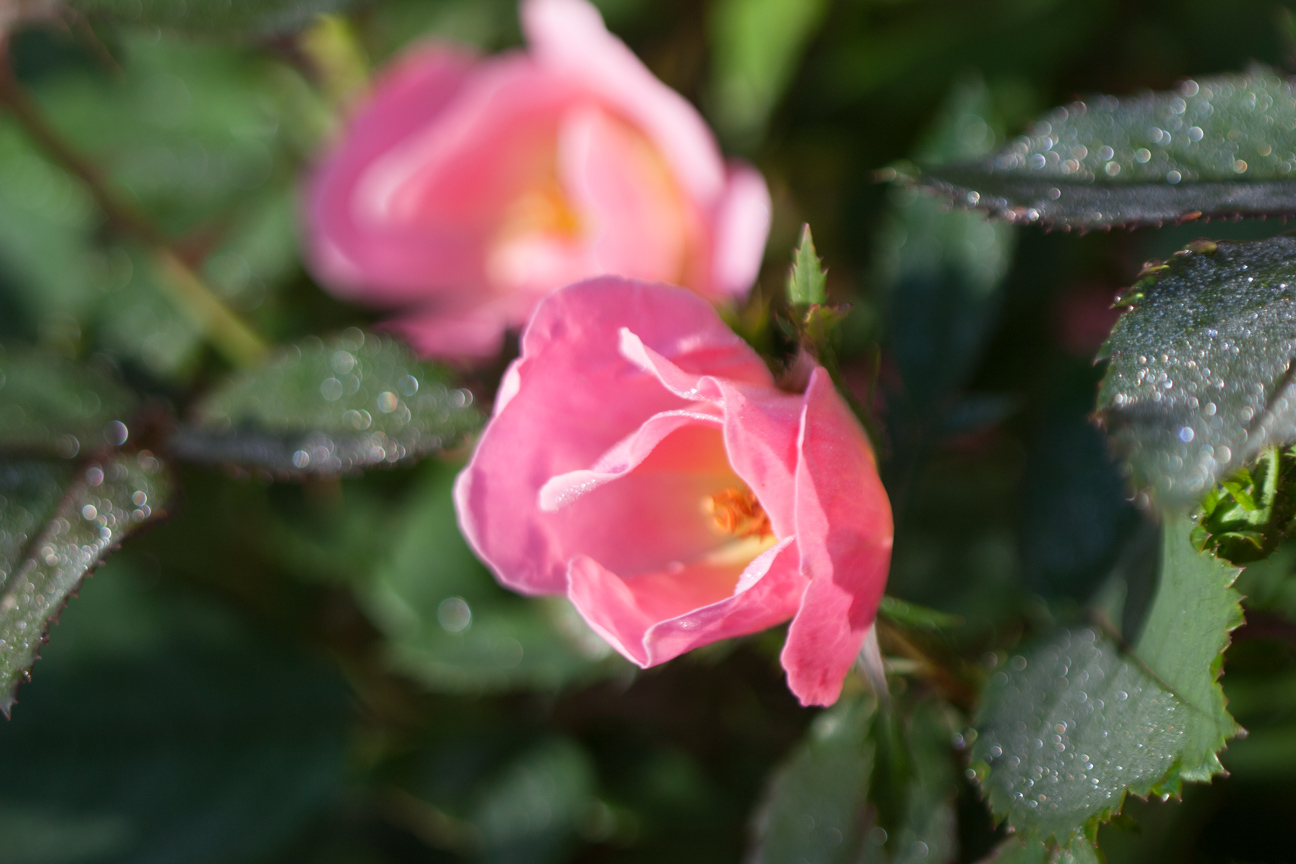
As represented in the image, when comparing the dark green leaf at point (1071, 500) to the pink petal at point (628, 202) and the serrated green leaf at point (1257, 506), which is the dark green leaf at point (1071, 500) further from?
the pink petal at point (628, 202)

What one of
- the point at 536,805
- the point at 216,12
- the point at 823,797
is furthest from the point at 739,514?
the point at 216,12

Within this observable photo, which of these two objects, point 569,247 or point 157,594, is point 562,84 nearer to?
point 569,247

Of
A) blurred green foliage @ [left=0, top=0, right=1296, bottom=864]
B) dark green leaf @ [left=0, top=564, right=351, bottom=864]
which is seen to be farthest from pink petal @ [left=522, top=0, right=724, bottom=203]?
dark green leaf @ [left=0, top=564, right=351, bottom=864]

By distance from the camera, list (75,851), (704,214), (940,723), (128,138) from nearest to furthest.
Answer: (940,723), (704,214), (75,851), (128,138)

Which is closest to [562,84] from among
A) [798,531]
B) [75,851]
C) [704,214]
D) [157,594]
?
[704,214]

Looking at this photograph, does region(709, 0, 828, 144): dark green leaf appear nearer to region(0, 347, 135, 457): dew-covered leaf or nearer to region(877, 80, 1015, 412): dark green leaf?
region(877, 80, 1015, 412): dark green leaf

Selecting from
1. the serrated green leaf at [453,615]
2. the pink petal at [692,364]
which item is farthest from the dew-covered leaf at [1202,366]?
the serrated green leaf at [453,615]
